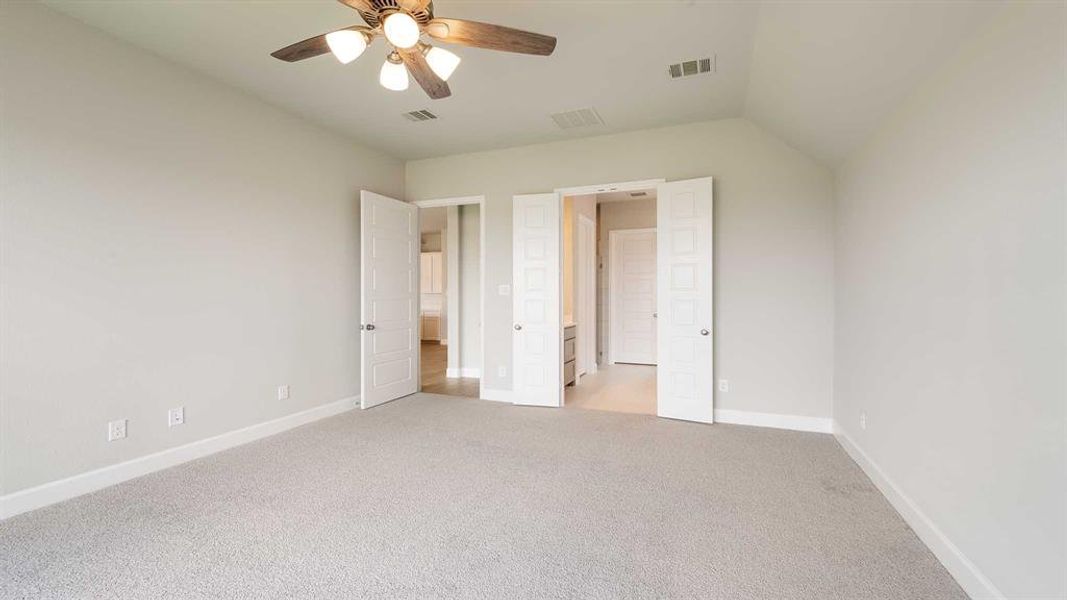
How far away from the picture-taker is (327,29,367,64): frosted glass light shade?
1982 millimetres

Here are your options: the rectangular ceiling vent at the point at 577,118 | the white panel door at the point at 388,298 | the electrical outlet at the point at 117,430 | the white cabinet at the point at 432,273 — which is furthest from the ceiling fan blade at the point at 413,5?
the white cabinet at the point at 432,273

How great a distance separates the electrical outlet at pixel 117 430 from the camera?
2740mm

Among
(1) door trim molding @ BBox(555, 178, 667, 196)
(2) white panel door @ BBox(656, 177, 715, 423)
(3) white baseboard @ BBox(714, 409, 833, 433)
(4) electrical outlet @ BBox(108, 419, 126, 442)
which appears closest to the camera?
(4) electrical outlet @ BBox(108, 419, 126, 442)

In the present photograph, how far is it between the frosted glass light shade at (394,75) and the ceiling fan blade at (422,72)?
55mm

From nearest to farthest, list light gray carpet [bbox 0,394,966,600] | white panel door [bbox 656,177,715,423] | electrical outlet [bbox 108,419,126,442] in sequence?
light gray carpet [bbox 0,394,966,600]
electrical outlet [bbox 108,419,126,442]
white panel door [bbox 656,177,715,423]

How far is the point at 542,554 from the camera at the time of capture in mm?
2000

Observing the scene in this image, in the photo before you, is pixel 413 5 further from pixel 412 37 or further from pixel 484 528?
pixel 484 528

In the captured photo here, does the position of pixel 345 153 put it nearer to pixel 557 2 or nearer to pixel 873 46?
pixel 557 2

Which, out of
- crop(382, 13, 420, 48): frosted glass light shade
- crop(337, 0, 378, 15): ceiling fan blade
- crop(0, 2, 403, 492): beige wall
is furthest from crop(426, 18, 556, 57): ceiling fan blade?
crop(0, 2, 403, 492): beige wall

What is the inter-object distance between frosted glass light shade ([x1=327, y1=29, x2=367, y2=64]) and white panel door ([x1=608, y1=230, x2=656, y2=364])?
230 inches

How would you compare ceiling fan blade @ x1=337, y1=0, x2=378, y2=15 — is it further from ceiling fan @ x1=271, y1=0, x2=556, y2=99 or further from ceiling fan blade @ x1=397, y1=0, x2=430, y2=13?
ceiling fan blade @ x1=397, y1=0, x2=430, y2=13

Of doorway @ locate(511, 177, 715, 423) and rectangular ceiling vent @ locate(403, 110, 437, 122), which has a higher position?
rectangular ceiling vent @ locate(403, 110, 437, 122)

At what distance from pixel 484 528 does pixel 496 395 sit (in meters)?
2.70

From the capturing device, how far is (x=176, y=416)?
308cm
